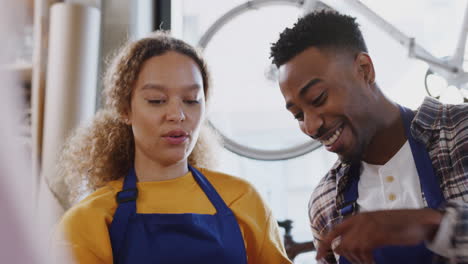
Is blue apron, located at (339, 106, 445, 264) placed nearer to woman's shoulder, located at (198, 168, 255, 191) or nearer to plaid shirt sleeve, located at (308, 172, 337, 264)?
plaid shirt sleeve, located at (308, 172, 337, 264)

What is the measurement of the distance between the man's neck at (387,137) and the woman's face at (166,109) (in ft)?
1.45

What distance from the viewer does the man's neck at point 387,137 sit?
111 centimetres

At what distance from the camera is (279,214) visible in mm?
2090

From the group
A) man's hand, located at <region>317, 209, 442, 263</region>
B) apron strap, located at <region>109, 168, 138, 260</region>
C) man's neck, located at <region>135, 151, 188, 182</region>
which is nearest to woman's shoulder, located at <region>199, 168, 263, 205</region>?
man's neck, located at <region>135, 151, 188, 182</region>

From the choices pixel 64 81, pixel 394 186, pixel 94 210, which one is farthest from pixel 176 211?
pixel 64 81

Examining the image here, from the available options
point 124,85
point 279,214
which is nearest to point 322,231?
point 124,85

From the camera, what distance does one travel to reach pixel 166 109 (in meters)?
1.05

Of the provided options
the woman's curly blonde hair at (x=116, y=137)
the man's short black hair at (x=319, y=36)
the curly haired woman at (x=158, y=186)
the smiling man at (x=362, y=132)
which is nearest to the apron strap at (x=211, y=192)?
the curly haired woman at (x=158, y=186)

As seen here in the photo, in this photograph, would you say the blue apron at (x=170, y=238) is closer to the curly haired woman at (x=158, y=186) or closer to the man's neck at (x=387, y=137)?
the curly haired woman at (x=158, y=186)

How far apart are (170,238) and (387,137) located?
0.58 m

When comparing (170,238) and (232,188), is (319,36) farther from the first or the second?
(170,238)

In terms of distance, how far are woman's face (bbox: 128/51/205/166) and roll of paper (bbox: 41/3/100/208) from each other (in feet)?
1.36

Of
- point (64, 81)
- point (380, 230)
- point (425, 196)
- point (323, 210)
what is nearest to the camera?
point (380, 230)

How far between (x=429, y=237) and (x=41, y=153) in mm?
1228
